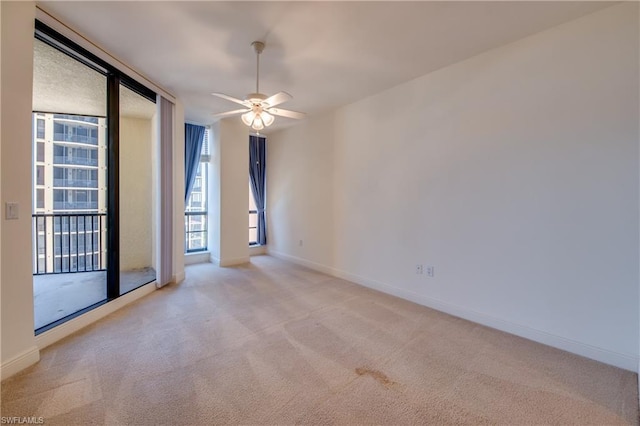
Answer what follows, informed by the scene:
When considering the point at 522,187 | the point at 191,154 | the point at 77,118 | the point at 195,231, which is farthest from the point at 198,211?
the point at 522,187

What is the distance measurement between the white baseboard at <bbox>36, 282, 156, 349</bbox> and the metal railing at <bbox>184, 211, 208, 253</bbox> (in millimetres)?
2007

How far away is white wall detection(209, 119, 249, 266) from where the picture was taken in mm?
5270

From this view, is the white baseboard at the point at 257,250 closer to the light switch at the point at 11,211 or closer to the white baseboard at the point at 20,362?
the white baseboard at the point at 20,362

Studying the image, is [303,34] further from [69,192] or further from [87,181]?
[69,192]

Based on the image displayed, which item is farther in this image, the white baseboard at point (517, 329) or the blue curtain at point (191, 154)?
the blue curtain at point (191, 154)

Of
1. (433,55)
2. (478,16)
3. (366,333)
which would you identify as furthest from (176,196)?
(478,16)

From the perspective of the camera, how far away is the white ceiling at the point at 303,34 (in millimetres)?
2189

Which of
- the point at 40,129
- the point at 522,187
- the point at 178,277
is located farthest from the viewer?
the point at 178,277

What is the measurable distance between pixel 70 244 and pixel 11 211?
308cm

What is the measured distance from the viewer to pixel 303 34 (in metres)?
2.51

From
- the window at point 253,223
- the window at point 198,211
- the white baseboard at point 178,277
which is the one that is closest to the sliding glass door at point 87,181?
the white baseboard at point 178,277

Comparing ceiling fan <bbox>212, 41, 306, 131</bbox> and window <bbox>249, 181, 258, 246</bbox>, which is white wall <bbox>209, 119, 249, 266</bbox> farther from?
ceiling fan <bbox>212, 41, 306, 131</bbox>

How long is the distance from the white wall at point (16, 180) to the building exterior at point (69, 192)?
127 cm

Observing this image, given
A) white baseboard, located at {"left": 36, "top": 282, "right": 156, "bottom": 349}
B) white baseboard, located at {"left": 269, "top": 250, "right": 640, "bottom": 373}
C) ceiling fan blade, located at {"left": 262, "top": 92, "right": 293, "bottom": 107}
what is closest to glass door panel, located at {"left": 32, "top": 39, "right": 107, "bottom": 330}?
white baseboard, located at {"left": 36, "top": 282, "right": 156, "bottom": 349}
